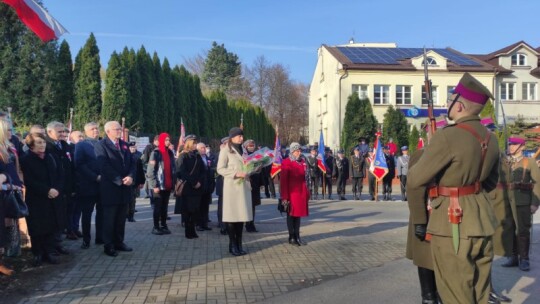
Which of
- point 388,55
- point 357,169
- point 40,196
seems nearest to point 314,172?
point 357,169

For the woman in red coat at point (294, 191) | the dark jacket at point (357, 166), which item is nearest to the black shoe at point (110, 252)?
the woman in red coat at point (294, 191)

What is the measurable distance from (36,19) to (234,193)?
4130mm

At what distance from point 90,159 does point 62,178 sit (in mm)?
804

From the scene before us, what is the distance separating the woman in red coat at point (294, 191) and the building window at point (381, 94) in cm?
3553

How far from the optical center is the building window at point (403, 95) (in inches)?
1695

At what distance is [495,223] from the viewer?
3.77 metres

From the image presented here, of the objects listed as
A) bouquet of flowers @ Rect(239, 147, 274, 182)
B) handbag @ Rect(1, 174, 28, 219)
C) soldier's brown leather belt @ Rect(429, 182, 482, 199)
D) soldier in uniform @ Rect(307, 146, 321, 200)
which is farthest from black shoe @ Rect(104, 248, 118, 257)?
soldier in uniform @ Rect(307, 146, 321, 200)

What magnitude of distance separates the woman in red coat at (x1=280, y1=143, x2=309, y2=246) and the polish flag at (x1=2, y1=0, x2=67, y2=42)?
446cm

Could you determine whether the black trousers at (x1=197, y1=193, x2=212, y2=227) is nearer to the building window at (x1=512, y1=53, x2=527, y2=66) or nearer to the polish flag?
the polish flag

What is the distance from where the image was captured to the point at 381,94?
4316 centimetres

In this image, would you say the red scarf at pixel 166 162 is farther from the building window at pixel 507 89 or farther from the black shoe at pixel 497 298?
the building window at pixel 507 89

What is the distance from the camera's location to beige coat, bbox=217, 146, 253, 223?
7773 mm

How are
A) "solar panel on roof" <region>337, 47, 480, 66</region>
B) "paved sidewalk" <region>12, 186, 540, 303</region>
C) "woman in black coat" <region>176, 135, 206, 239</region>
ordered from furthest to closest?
"solar panel on roof" <region>337, 47, 480, 66</region>, "woman in black coat" <region>176, 135, 206, 239</region>, "paved sidewalk" <region>12, 186, 540, 303</region>

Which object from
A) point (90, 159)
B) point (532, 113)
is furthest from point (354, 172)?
point (532, 113)
